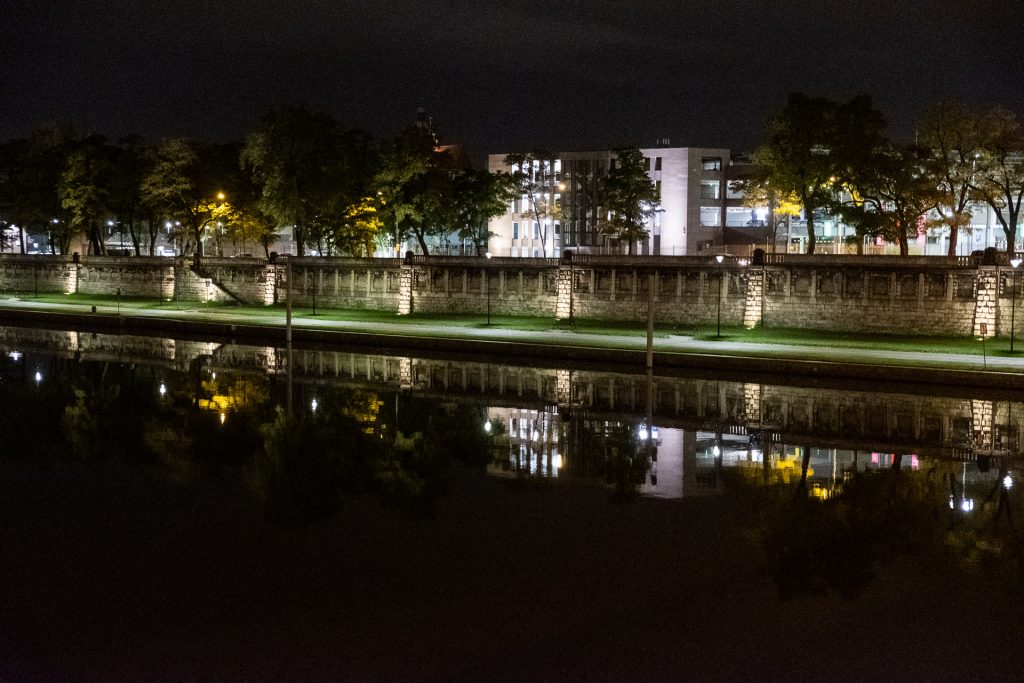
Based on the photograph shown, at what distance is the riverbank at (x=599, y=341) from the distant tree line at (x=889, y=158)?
15.3 m

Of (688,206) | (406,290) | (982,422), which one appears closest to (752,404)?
(982,422)

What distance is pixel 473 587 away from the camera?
1506 cm

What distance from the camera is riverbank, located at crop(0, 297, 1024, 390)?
4047cm

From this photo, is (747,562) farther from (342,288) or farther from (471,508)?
(342,288)

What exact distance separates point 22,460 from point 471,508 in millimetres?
11448

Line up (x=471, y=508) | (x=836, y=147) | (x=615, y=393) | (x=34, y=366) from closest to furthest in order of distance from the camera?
1. (x=471, y=508)
2. (x=615, y=393)
3. (x=34, y=366)
4. (x=836, y=147)

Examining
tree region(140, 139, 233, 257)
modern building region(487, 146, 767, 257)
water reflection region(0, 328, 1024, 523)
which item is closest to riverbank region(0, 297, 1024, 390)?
water reflection region(0, 328, 1024, 523)

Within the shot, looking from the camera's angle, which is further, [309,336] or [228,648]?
[309,336]

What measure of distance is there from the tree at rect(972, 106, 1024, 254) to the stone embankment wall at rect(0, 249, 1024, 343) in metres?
12.7

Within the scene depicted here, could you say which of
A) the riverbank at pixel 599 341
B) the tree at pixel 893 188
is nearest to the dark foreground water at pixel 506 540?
the riverbank at pixel 599 341

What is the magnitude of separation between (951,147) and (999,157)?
281 cm

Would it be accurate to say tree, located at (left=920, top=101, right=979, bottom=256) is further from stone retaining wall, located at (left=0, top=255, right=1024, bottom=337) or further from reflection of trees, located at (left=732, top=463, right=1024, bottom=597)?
reflection of trees, located at (left=732, top=463, right=1024, bottom=597)

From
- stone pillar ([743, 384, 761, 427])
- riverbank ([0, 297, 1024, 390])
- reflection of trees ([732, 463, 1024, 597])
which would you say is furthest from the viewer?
riverbank ([0, 297, 1024, 390])

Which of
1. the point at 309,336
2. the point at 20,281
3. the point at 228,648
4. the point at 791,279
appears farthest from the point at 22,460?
the point at 20,281
